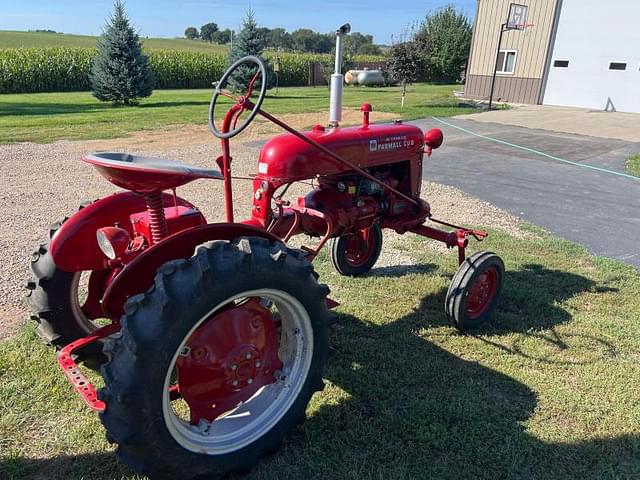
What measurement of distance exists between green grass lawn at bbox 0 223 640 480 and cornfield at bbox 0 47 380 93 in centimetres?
2266

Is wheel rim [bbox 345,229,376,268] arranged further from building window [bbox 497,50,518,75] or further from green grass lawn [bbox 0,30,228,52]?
green grass lawn [bbox 0,30,228,52]

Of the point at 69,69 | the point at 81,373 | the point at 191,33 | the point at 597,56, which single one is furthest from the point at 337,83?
the point at 191,33

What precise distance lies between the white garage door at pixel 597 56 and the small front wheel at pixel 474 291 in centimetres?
1855

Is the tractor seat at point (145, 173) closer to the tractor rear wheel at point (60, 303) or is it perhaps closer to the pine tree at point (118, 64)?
the tractor rear wheel at point (60, 303)

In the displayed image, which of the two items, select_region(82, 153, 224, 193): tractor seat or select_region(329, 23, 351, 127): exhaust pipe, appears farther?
select_region(329, 23, 351, 127): exhaust pipe

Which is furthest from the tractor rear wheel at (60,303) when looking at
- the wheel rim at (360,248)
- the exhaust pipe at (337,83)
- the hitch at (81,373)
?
the wheel rim at (360,248)

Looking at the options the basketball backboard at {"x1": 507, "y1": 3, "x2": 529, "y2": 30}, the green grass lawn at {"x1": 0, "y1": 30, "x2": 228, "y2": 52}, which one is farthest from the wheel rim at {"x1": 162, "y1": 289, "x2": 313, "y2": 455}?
the green grass lawn at {"x1": 0, "y1": 30, "x2": 228, "y2": 52}

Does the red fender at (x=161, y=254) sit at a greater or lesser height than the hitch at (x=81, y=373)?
greater

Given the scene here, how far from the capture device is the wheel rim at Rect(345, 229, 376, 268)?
13.9ft

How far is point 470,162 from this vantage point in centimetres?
941

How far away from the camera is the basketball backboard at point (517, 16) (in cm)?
1897

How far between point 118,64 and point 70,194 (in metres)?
12.0

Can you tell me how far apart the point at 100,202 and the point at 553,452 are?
8.29ft

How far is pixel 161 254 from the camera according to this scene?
2.11 meters
